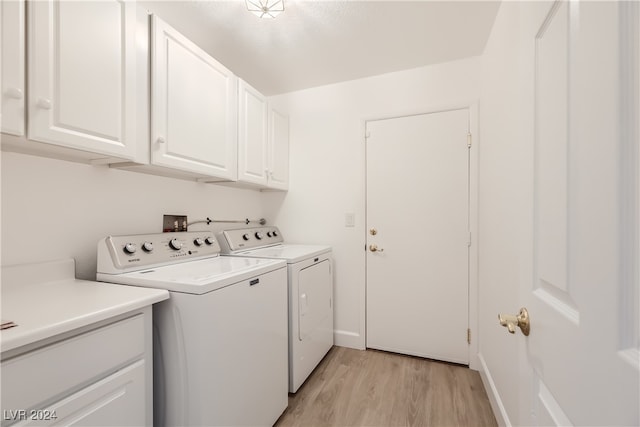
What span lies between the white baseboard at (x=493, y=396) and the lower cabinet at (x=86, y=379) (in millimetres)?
1715

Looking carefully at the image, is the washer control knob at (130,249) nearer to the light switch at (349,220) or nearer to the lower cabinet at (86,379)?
the lower cabinet at (86,379)

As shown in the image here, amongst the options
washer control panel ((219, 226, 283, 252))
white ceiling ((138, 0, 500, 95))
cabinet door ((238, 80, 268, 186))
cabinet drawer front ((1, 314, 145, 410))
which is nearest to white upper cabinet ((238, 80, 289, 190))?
cabinet door ((238, 80, 268, 186))

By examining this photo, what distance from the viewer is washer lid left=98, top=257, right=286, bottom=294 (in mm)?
1068

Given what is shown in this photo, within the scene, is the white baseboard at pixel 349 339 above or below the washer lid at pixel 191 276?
below

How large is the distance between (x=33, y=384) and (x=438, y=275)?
227 centimetres

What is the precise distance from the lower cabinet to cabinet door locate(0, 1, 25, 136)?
73cm

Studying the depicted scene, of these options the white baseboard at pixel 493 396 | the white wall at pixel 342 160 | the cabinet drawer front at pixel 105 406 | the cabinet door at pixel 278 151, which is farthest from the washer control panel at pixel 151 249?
the white baseboard at pixel 493 396

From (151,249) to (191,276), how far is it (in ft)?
1.43

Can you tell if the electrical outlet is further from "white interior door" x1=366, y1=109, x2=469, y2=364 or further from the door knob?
the door knob

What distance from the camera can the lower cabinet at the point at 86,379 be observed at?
0.67 m

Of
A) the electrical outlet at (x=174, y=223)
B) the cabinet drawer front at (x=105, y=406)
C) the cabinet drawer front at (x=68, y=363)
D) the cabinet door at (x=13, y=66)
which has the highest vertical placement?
the cabinet door at (x=13, y=66)

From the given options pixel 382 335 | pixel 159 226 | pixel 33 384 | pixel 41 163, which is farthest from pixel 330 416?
pixel 41 163

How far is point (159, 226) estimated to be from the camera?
1.72 metres

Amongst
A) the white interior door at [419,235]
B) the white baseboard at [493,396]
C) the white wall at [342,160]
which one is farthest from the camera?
the white wall at [342,160]
